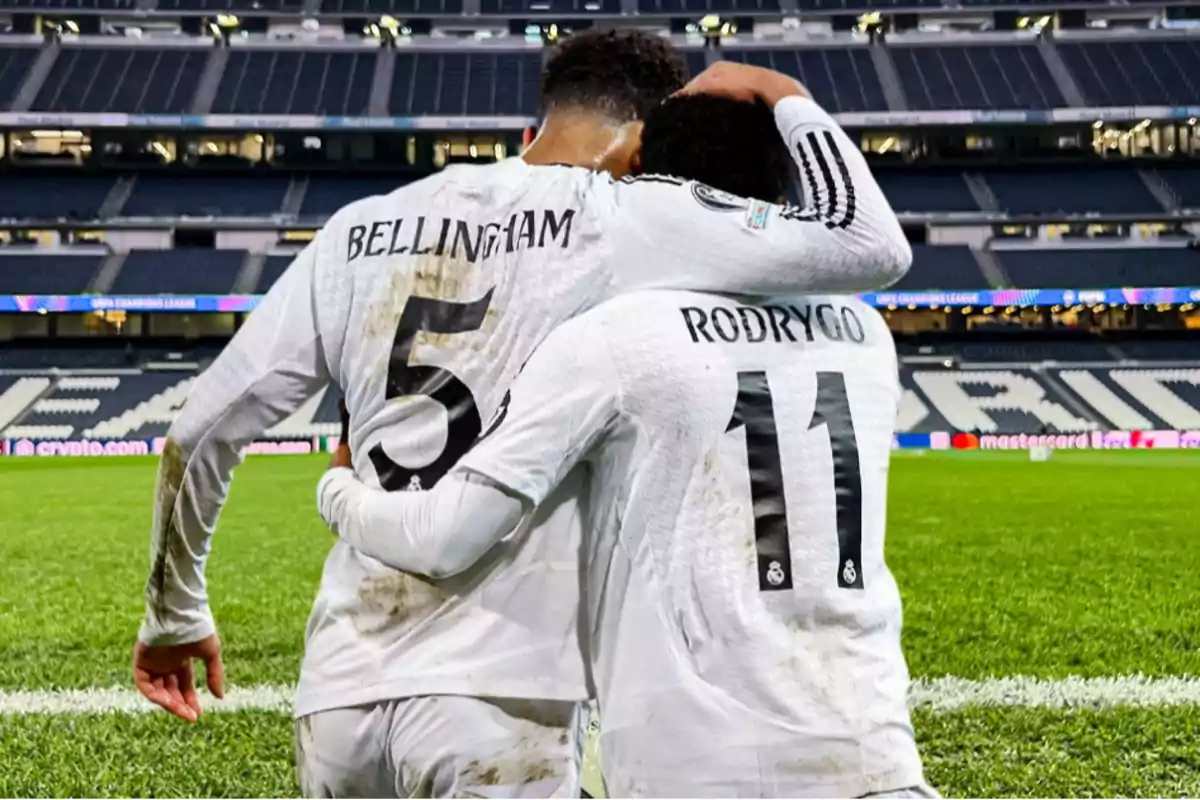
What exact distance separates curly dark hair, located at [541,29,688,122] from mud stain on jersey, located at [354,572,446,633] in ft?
2.93

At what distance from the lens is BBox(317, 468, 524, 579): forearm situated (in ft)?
5.17

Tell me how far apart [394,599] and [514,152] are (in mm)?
41654

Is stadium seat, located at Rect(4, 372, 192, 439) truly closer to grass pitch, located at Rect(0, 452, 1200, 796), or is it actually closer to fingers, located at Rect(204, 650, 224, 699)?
grass pitch, located at Rect(0, 452, 1200, 796)

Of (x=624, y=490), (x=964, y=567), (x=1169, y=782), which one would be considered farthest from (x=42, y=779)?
(x=964, y=567)

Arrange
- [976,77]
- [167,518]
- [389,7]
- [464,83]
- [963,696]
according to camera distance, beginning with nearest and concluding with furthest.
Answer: [167,518] → [963,696] → [976,77] → [464,83] → [389,7]

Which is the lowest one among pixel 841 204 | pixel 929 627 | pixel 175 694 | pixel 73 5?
pixel 929 627

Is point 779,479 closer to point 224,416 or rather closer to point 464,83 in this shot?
point 224,416

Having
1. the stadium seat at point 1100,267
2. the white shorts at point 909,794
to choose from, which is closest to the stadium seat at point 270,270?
the stadium seat at point 1100,267

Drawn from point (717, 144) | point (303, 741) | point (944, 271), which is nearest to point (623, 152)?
point (717, 144)

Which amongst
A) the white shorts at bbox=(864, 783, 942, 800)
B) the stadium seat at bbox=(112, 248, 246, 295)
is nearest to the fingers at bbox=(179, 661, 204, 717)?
the white shorts at bbox=(864, 783, 942, 800)

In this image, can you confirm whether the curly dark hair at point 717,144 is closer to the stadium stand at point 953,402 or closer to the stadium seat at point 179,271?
the stadium stand at point 953,402

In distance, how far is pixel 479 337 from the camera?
1829 mm

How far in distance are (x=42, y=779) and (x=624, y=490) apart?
2.92 metres

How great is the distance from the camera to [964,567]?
8.12 m
